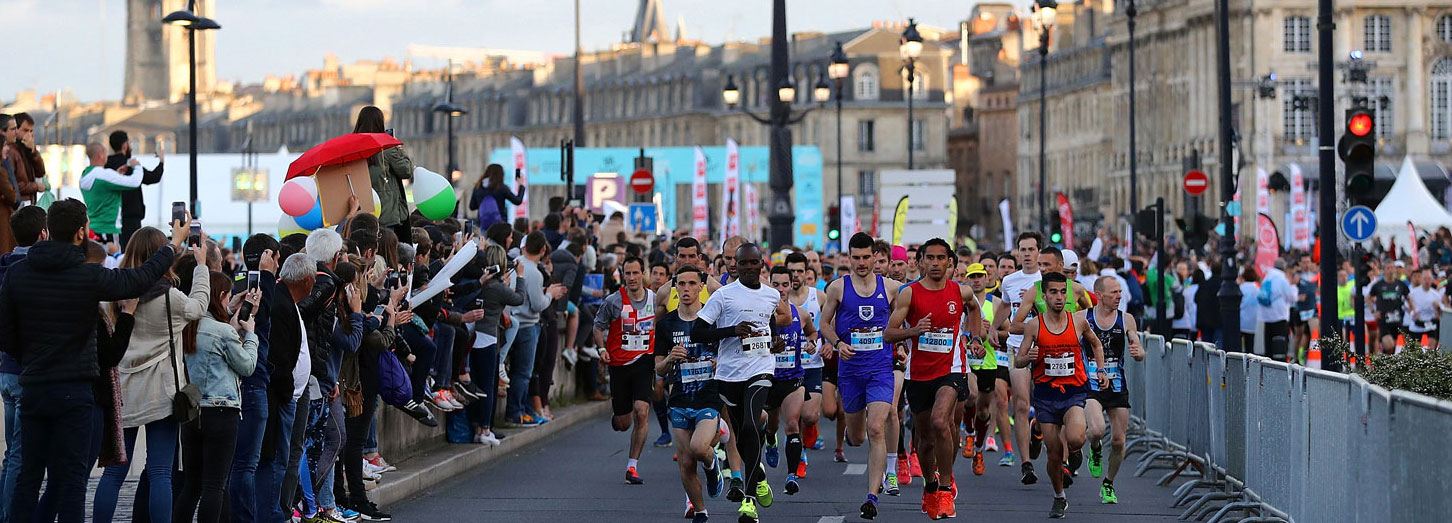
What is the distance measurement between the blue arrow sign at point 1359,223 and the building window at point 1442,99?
7130 centimetres

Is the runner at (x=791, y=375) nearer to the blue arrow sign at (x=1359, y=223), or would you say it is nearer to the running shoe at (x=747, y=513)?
the running shoe at (x=747, y=513)

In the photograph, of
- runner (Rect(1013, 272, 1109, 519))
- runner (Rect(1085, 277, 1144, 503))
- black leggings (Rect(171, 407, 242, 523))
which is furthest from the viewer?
runner (Rect(1085, 277, 1144, 503))

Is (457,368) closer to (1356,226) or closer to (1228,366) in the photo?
(1228,366)

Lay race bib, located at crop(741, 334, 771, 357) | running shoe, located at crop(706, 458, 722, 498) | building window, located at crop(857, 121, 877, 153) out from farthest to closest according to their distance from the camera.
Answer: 1. building window, located at crop(857, 121, 877, 153)
2. running shoe, located at crop(706, 458, 722, 498)
3. race bib, located at crop(741, 334, 771, 357)

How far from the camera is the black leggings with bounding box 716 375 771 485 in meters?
14.2

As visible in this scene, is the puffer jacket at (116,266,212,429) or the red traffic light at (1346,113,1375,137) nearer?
the puffer jacket at (116,266,212,429)

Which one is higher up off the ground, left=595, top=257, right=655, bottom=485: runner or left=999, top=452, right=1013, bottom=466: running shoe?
left=595, top=257, right=655, bottom=485: runner

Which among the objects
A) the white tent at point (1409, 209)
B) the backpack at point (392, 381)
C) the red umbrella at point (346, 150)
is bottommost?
the backpack at point (392, 381)

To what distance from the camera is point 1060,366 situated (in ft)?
51.0

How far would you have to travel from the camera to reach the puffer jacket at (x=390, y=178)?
15.9 metres

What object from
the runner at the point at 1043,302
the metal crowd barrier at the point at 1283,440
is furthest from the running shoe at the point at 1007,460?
the runner at the point at 1043,302

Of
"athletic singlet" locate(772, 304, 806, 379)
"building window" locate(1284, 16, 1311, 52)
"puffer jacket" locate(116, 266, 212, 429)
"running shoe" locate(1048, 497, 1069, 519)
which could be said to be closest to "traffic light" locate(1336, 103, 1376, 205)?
"athletic singlet" locate(772, 304, 806, 379)

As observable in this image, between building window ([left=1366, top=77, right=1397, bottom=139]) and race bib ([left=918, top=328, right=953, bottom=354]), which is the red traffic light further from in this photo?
building window ([left=1366, top=77, right=1397, bottom=139])

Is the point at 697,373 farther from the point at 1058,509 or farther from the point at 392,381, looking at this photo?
the point at 1058,509
